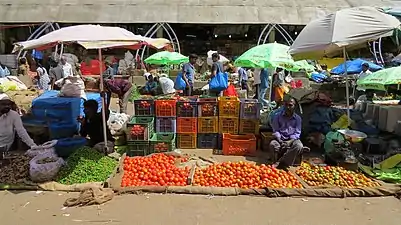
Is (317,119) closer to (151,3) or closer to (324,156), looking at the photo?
(324,156)

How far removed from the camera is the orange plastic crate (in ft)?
25.9

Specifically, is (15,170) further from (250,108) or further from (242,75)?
(242,75)

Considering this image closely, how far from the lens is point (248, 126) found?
26.0 ft

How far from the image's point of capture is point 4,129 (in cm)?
675

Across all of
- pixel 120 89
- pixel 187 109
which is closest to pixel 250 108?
pixel 187 109

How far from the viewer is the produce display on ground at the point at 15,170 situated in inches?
235

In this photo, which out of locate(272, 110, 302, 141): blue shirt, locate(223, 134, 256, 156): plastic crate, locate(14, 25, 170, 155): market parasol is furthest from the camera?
locate(223, 134, 256, 156): plastic crate

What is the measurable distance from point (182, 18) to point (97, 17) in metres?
4.62

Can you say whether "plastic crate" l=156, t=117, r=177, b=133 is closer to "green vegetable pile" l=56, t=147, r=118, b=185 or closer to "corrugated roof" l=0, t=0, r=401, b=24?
"green vegetable pile" l=56, t=147, r=118, b=185

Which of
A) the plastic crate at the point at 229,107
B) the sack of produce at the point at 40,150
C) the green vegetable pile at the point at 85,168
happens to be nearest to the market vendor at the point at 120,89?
the plastic crate at the point at 229,107

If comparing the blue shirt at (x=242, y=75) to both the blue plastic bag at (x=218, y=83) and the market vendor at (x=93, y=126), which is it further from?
the market vendor at (x=93, y=126)

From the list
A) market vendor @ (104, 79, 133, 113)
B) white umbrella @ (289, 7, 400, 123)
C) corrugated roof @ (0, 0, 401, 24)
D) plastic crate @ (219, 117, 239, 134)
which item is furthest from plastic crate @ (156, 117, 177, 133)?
corrugated roof @ (0, 0, 401, 24)

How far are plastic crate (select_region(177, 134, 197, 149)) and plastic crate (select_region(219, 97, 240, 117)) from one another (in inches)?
28.9

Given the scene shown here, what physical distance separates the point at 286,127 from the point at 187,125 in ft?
6.59
